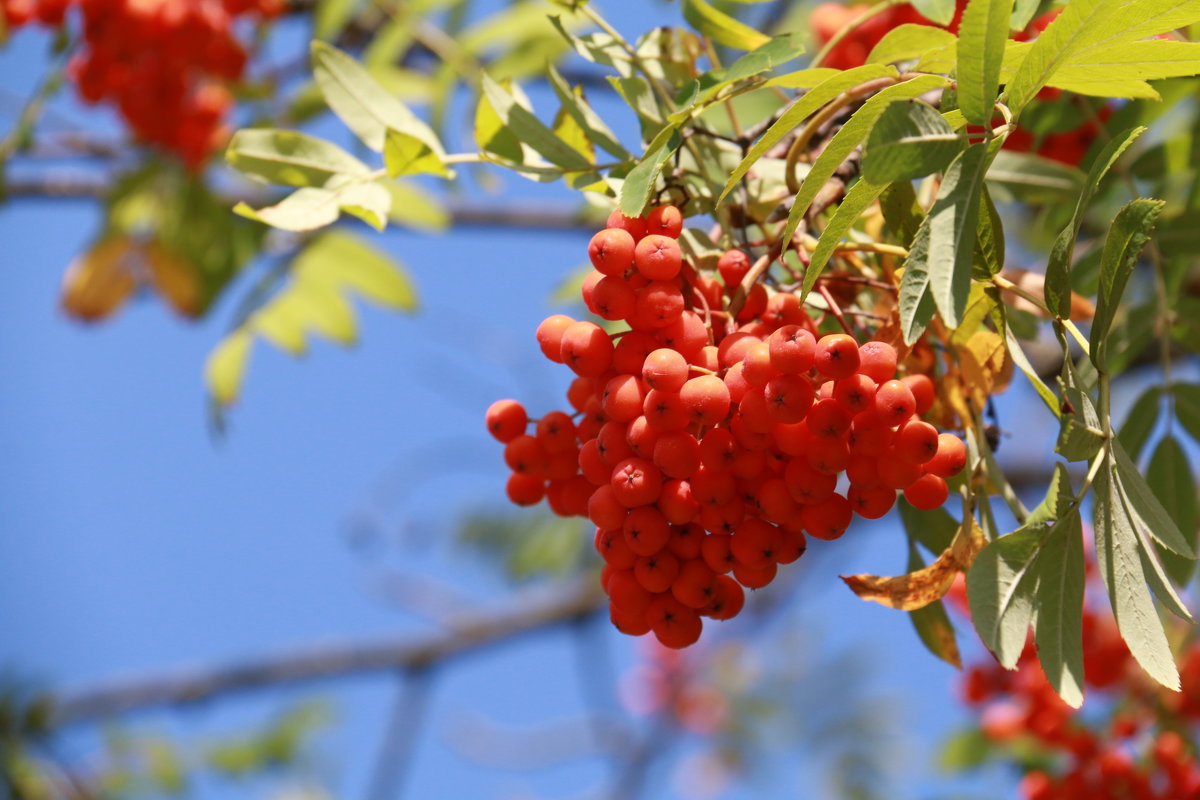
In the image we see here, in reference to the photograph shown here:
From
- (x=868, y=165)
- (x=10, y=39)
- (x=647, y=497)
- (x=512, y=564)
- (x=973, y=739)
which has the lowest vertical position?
(x=512, y=564)

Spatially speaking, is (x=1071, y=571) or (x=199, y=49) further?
(x=199, y=49)

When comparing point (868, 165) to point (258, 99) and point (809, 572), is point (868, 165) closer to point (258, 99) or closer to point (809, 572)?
point (258, 99)

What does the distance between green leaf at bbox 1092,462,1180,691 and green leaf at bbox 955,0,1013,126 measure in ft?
0.97

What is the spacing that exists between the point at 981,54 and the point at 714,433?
337 mm

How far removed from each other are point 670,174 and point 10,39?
7.44 feet

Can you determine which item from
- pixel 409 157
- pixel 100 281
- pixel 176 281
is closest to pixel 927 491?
pixel 409 157

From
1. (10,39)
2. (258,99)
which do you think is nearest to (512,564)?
(258,99)

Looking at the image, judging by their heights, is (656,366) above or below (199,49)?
above

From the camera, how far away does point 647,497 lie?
84 cm

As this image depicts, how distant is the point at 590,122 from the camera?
1.05m

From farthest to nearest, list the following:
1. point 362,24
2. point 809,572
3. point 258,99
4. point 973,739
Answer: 1. point 809,572
2. point 362,24
3. point 258,99
4. point 973,739

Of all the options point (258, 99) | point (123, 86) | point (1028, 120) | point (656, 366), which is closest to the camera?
point (656, 366)

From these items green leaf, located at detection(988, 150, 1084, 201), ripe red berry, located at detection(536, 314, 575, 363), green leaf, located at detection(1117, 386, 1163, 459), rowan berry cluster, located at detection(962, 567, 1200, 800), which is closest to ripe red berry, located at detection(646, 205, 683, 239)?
ripe red berry, located at detection(536, 314, 575, 363)

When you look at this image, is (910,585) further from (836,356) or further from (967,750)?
(967,750)
